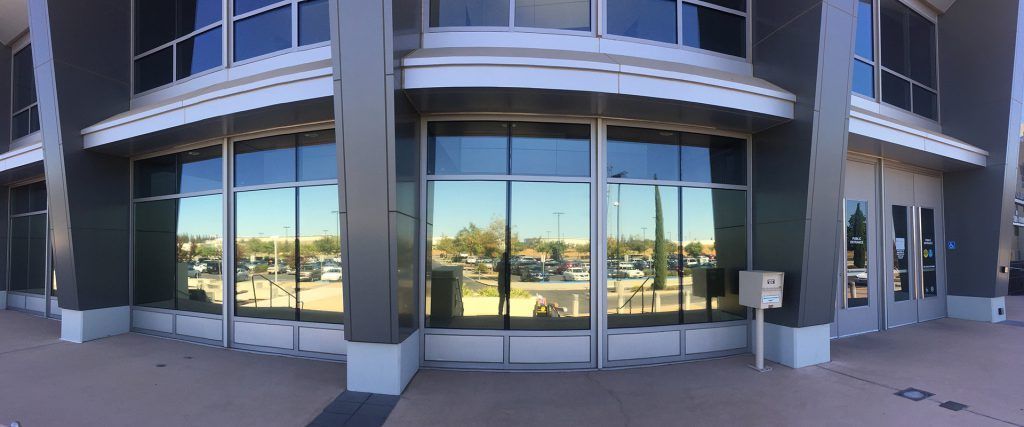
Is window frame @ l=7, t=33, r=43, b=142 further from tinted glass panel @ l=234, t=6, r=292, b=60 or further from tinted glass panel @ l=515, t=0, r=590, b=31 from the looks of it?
tinted glass panel @ l=515, t=0, r=590, b=31

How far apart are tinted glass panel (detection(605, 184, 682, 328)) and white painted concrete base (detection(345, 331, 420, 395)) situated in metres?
2.90

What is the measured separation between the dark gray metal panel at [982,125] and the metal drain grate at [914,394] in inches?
259

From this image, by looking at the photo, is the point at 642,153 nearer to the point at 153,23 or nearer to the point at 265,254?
the point at 265,254

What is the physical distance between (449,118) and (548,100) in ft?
4.76

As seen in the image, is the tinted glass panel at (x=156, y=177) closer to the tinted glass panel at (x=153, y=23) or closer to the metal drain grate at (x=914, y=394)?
the tinted glass panel at (x=153, y=23)

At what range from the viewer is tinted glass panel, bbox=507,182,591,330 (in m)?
5.98

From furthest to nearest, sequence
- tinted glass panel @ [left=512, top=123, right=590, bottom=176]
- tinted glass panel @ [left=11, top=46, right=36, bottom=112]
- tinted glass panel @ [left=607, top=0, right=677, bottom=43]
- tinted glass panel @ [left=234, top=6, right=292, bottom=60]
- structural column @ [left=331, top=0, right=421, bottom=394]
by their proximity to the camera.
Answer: tinted glass panel @ [left=11, top=46, right=36, bottom=112], tinted glass panel @ [left=234, top=6, right=292, bottom=60], tinted glass panel @ [left=607, top=0, right=677, bottom=43], tinted glass panel @ [left=512, top=123, right=590, bottom=176], structural column @ [left=331, top=0, right=421, bottom=394]

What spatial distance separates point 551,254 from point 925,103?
982cm

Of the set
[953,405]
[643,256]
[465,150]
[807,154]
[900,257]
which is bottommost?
[953,405]

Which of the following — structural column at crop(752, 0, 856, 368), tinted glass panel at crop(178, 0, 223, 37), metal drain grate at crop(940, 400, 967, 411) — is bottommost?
metal drain grate at crop(940, 400, 967, 411)

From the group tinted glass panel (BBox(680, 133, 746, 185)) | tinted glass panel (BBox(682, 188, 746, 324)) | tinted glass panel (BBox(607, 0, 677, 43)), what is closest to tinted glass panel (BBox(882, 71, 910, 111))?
tinted glass panel (BBox(680, 133, 746, 185))

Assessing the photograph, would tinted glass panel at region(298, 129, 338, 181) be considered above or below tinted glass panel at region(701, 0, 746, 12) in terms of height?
below

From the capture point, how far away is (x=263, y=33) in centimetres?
682

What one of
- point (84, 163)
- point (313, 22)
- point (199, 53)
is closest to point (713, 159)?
point (313, 22)
